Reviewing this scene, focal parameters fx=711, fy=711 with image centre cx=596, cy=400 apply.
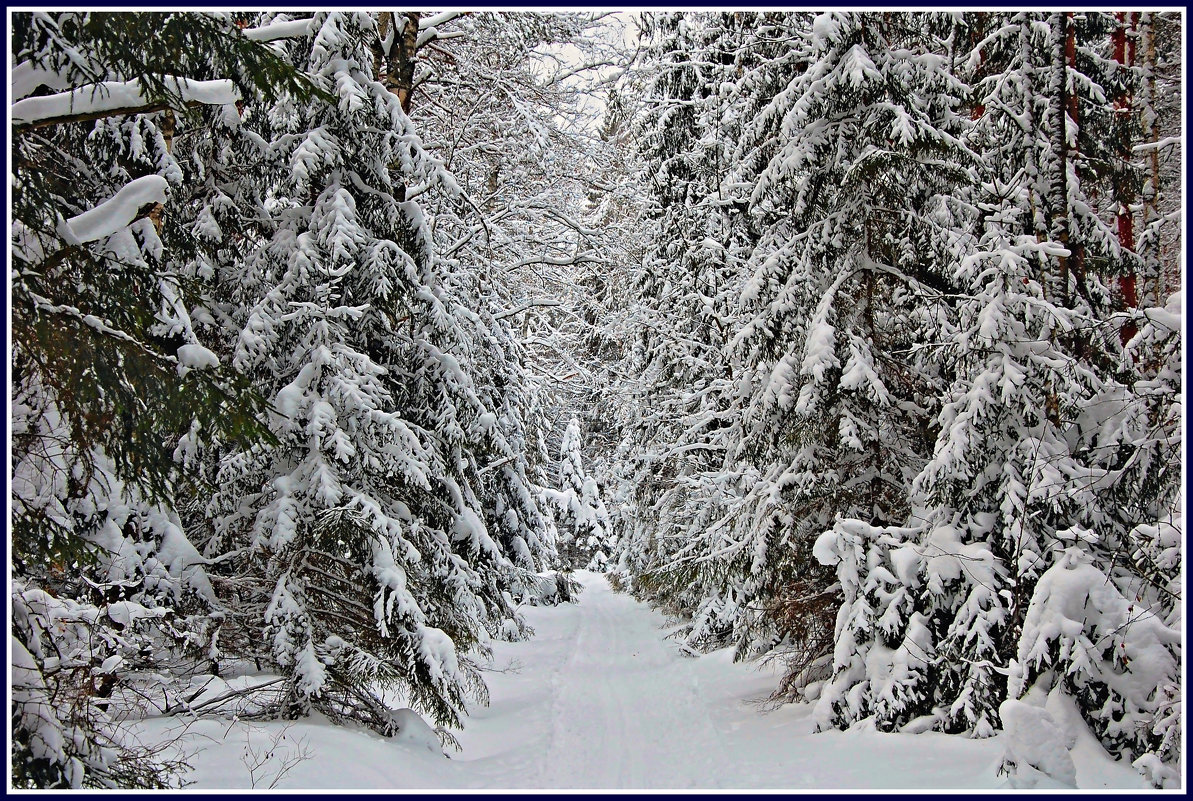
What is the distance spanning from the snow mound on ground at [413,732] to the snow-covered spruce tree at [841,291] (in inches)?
156

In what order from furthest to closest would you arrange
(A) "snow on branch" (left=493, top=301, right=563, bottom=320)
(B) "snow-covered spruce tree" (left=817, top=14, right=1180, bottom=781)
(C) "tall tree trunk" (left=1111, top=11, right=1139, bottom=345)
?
(A) "snow on branch" (left=493, top=301, right=563, bottom=320), (C) "tall tree trunk" (left=1111, top=11, right=1139, bottom=345), (B) "snow-covered spruce tree" (left=817, top=14, right=1180, bottom=781)

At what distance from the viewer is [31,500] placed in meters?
4.25

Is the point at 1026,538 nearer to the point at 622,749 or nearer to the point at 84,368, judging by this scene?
the point at 622,749

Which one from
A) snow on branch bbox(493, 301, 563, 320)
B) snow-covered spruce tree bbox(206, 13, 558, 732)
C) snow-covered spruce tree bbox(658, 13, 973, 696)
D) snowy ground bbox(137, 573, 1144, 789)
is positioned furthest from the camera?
snow on branch bbox(493, 301, 563, 320)

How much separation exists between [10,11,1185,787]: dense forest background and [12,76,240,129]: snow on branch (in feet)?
0.08

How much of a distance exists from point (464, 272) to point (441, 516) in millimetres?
4098

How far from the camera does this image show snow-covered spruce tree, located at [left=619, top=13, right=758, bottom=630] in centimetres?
1254

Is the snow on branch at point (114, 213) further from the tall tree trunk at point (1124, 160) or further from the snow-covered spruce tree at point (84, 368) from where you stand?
the tall tree trunk at point (1124, 160)

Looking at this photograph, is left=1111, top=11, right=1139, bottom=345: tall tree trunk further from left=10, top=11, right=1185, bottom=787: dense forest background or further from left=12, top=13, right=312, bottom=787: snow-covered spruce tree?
left=12, top=13, right=312, bottom=787: snow-covered spruce tree

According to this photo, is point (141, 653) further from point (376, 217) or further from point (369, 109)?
point (369, 109)

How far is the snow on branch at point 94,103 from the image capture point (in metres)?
3.72

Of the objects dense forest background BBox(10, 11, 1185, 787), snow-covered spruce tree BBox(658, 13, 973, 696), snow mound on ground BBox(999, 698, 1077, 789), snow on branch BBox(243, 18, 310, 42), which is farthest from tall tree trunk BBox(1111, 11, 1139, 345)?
snow on branch BBox(243, 18, 310, 42)

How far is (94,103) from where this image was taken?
3814 mm

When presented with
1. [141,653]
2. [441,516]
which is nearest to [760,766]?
[441,516]
